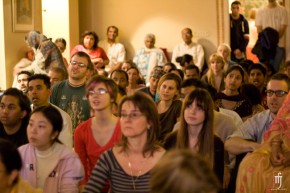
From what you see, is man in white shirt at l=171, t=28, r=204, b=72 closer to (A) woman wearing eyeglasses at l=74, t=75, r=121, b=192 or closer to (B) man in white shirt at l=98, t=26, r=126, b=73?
(B) man in white shirt at l=98, t=26, r=126, b=73

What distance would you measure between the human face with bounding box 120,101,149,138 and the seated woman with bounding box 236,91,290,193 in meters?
0.65

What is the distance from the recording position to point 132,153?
9.88 feet

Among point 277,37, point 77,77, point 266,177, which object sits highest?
point 277,37

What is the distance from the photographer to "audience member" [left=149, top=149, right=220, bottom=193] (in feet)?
6.24

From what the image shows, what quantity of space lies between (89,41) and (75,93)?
5449 mm

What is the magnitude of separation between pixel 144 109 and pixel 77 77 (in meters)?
2.02

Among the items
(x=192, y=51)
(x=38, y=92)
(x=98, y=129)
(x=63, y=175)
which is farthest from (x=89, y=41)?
(x=63, y=175)

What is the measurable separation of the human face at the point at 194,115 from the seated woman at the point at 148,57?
7031mm

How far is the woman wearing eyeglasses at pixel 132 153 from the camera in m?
2.88

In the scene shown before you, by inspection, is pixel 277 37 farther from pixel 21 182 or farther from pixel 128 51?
pixel 21 182

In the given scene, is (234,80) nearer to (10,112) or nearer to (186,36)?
(10,112)

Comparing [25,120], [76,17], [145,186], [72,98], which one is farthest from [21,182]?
[76,17]

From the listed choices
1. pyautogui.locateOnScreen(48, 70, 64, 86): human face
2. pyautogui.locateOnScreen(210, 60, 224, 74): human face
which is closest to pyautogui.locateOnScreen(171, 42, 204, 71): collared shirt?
pyautogui.locateOnScreen(210, 60, 224, 74): human face

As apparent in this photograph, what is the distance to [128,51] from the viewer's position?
11.8 m
